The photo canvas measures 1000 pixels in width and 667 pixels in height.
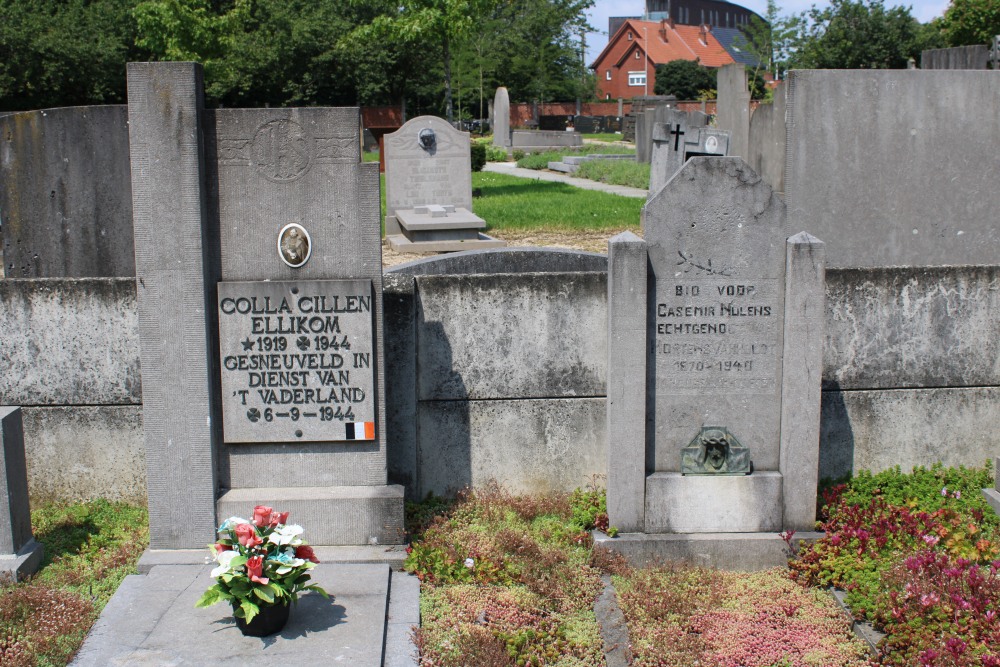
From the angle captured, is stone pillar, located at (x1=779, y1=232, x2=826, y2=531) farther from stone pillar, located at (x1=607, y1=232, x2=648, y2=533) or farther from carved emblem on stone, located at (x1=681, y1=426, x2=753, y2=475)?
stone pillar, located at (x1=607, y1=232, x2=648, y2=533)

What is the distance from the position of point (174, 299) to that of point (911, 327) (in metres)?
4.65

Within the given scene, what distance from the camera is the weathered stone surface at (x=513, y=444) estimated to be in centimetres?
667

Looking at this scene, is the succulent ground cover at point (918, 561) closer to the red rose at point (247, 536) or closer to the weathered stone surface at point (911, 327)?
the weathered stone surface at point (911, 327)

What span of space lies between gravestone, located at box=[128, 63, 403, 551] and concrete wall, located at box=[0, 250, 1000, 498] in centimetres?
62

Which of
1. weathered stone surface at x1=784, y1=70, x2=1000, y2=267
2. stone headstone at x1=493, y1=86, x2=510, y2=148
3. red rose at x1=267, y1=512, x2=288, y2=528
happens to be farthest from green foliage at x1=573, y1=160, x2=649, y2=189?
red rose at x1=267, y1=512, x2=288, y2=528

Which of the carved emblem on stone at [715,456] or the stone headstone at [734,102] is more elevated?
the stone headstone at [734,102]

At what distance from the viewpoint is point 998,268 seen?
679 centimetres

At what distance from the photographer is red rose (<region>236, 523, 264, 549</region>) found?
4.80m

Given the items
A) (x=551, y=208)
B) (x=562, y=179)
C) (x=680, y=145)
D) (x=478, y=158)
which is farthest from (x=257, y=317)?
(x=478, y=158)

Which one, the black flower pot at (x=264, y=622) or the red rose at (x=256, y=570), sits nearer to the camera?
the red rose at (x=256, y=570)

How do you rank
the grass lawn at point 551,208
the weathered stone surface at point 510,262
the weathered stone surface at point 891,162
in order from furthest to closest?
the grass lawn at point 551,208 → the weathered stone surface at point 510,262 → the weathered stone surface at point 891,162

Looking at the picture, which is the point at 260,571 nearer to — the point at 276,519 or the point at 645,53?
the point at 276,519

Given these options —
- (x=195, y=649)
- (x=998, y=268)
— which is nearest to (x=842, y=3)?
(x=998, y=268)

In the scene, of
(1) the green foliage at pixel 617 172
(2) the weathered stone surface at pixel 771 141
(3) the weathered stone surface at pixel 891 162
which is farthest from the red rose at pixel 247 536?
(1) the green foliage at pixel 617 172
